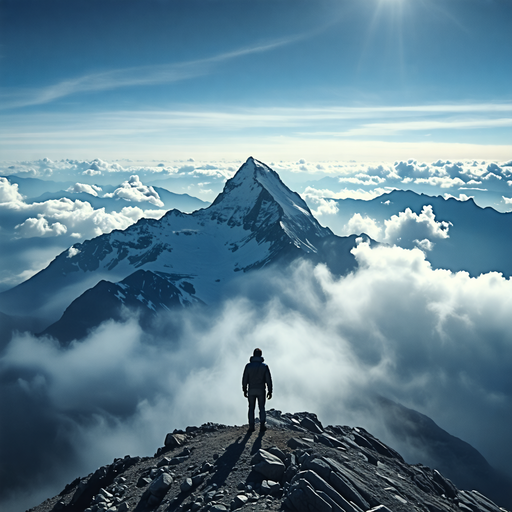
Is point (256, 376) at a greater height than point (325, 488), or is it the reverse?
point (256, 376)

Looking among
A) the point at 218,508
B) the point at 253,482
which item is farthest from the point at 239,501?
the point at 253,482

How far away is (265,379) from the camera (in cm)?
2328

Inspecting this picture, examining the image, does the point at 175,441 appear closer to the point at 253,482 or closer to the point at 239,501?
the point at 253,482

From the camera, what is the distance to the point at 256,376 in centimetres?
2312

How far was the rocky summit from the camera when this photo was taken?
16141mm

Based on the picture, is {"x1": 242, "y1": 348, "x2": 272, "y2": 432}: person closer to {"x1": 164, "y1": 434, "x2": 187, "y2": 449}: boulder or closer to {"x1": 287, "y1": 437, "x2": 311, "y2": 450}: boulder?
{"x1": 287, "y1": 437, "x2": 311, "y2": 450}: boulder

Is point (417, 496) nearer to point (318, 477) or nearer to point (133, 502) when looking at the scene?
point (318, 477)

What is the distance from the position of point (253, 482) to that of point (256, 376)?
6.40m

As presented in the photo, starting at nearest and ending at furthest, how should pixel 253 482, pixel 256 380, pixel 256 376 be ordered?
1. pixel 253 482
2. pixel 256 376
3. pixel 256 380

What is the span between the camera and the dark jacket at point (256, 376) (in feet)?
75.4

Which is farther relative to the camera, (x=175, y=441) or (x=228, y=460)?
(x=175, y=441)

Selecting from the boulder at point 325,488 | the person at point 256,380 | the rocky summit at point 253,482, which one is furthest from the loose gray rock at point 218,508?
the person at point 256,380

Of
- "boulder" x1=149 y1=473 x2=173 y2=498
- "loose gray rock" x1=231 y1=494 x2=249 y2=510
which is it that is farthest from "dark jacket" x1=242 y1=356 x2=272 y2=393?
"loose gray rock" x1=231 y1=494 x2=249 y2=510

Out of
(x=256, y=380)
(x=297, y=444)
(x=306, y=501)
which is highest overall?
(x=256, y=380)
